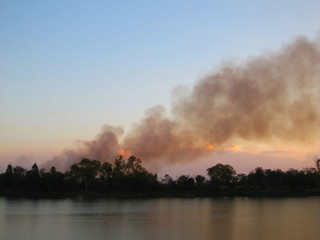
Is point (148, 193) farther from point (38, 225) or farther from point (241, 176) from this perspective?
point (38, 225)

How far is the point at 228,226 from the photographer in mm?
37125

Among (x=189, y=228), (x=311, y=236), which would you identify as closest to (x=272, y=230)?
(x=311, y=236)

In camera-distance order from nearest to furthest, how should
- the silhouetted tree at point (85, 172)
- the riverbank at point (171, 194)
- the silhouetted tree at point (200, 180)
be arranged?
1. the riverbank at point (171, 194)
2. the silhouetted tree at point (85, 172)
3. the silhouetted tree at point (200, 180)

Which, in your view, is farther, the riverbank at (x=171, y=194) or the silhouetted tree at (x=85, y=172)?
the silhouetted tree at (x=85, y=172)

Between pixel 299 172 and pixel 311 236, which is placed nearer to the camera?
pixel 311 236

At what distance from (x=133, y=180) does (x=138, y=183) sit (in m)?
1.65

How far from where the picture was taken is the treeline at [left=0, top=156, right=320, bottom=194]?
112238 millimetres

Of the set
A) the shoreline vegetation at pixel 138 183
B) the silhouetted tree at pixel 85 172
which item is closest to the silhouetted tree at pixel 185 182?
the shoreline vegetation at pixel 138 183

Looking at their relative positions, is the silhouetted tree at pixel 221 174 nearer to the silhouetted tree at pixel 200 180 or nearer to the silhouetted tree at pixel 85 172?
the silhouetted tree at pixel 200 180

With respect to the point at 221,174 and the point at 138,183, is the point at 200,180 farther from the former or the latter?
the point at 138,183

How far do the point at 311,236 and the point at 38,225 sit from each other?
25.0 meters

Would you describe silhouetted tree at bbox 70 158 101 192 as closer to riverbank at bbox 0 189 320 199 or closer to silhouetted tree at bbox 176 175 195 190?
riverbank at bbox 0 189 320 199

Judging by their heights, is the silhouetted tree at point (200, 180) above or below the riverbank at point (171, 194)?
above

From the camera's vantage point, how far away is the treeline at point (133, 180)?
11224cm
